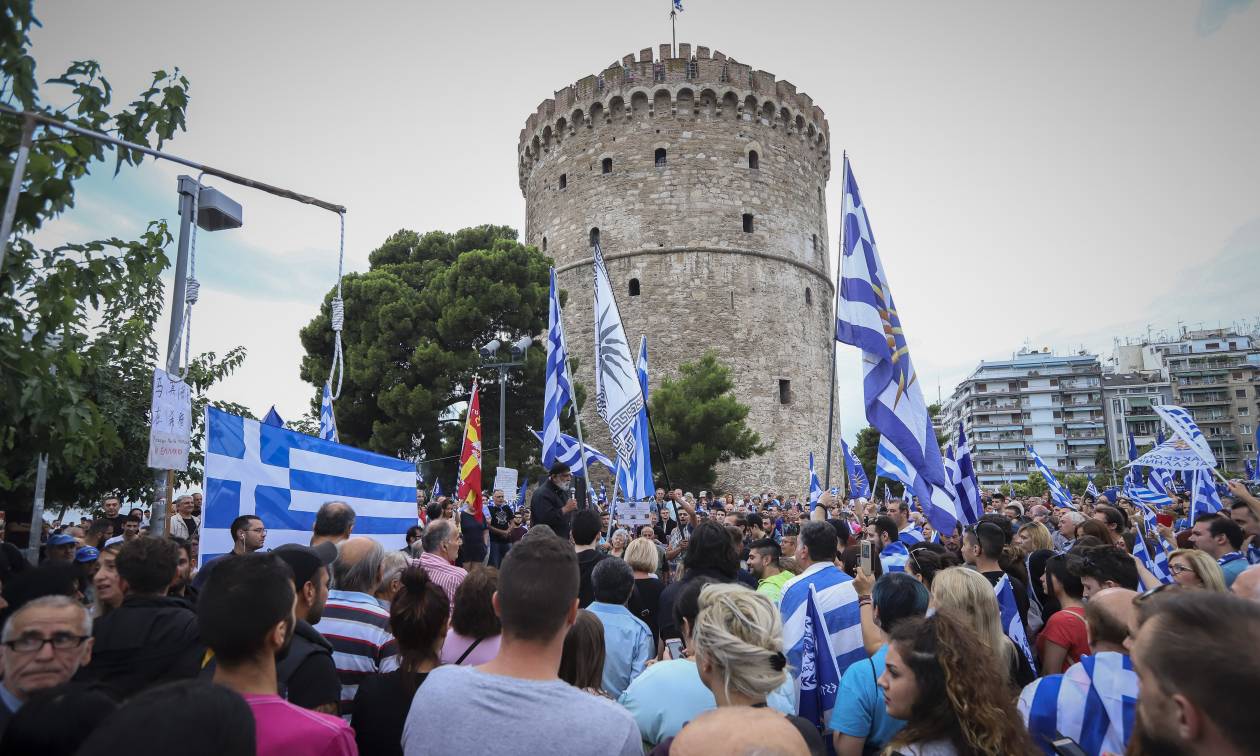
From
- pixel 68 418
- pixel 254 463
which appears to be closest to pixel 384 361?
pixel 254 463

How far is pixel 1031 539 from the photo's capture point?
507 centimetres

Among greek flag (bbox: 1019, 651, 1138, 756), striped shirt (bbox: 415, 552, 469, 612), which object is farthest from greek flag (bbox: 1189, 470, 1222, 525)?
striped shirt (bbox: 415, 552, 469, 612)

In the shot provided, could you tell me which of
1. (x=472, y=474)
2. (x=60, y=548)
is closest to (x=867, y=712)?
(x=60, y=548)

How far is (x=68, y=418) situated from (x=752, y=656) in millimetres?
2882

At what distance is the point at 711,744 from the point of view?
1622 mm

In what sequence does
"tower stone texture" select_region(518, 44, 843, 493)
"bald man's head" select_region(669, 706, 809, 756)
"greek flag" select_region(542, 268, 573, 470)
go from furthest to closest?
"tower stone texture" select_region(518, 44, 843, 493) < "greek flag" select_region(542, 268, 573, 470) < "bald man's head" select_region(669, 706, 809, 756)

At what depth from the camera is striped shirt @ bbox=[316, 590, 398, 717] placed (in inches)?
117

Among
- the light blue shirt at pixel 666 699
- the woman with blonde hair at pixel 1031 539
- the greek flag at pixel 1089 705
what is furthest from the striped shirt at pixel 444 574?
the woman with blonde hair at pixel 1031 539

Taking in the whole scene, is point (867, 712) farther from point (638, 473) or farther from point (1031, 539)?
point (638, 473)

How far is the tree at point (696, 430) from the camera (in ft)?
73.0

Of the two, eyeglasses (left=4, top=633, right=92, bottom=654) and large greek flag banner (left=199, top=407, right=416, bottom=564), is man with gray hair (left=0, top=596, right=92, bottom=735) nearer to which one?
eyeglasses (left=4, top=633, right=92, bottom=654)

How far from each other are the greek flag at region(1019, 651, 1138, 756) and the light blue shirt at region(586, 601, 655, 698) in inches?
62.2

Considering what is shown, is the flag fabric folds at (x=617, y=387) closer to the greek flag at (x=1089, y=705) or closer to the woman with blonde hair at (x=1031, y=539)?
the woman with blonde hair at (x=1031, y=539)

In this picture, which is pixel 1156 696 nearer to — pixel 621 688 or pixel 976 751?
pixel 976 751
